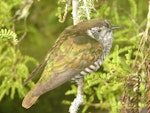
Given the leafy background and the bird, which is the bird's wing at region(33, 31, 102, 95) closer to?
the bird

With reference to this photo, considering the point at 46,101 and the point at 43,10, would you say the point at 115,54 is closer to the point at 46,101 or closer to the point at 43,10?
the point at 43,10

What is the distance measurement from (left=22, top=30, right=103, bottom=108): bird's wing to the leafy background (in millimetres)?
150

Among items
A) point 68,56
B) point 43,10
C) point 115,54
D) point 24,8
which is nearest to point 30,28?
point 43,10

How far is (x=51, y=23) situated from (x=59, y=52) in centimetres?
445

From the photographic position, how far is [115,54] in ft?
16.1

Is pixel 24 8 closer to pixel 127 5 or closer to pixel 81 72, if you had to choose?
pixel 81 72

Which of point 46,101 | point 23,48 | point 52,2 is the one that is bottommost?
point 46,101

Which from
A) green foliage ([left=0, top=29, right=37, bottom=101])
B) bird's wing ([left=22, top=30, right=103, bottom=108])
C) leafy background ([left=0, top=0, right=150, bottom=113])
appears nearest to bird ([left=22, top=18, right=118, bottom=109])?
bird's wing ([left=22, top=30, right=103, bottom=108])

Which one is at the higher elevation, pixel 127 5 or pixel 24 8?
pixel 24 8

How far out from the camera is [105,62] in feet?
17.7

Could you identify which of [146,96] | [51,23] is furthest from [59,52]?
[51,23]

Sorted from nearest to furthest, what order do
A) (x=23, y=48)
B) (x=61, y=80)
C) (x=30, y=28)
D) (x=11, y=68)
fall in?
1. (x=61, y=80)
2. (x=11, y=68)
3. (x=30, y=28)
4. (x=23, y=48)

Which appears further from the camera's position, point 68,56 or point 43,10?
point 43,10

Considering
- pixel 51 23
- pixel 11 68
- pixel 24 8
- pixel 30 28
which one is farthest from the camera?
pixel 51 23
